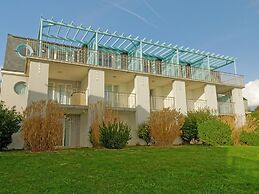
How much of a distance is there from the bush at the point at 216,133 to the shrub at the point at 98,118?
213 inches

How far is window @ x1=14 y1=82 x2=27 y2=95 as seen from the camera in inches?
731

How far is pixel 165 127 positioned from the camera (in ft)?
49.8

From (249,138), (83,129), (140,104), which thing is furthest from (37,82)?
(249,138)

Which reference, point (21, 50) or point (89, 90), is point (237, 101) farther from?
point (21, 50)

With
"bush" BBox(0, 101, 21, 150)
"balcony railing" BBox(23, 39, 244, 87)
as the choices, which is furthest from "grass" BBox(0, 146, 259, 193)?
"balcony railing" BBox(23, 39, 244, 87)

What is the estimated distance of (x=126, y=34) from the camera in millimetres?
20047

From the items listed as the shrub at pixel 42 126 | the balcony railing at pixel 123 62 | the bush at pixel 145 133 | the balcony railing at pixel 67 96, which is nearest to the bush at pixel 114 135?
the shrub at pixel 42 126

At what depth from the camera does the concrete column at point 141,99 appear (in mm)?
18728

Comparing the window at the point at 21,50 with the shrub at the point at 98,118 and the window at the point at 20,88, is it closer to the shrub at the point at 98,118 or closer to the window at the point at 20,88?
the window at the point at 20,88

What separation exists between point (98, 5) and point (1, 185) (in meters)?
12.8

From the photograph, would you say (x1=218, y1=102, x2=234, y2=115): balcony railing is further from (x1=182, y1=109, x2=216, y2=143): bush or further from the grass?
the grass

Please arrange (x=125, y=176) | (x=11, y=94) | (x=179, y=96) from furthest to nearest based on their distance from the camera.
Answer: (x=179, y=96), (x=11, y=94), (x=125, y=176)

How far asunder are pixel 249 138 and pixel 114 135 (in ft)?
29.7

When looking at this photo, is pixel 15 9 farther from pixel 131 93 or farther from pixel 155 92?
pixel 155 92
